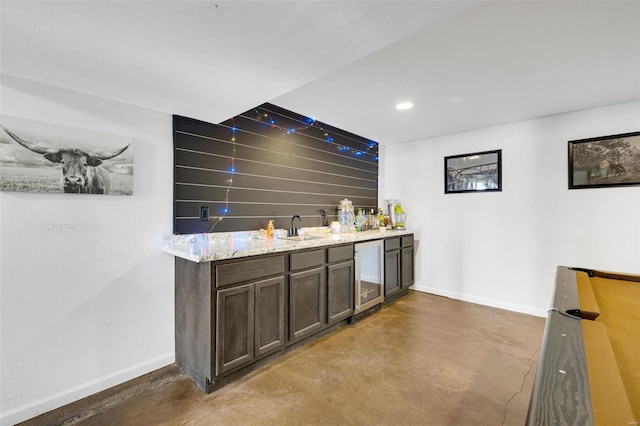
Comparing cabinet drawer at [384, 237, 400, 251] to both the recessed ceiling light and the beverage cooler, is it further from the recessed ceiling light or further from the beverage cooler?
the recessed ceiling light

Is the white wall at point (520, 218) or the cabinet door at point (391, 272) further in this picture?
the cabinet door at point (391, 272)

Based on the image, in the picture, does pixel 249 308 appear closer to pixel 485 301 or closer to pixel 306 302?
pixel 306 302

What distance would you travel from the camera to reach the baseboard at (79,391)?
1618 millimetres

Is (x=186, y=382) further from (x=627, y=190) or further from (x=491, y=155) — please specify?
(x=627, y=190)

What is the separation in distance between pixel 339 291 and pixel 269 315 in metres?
0.83

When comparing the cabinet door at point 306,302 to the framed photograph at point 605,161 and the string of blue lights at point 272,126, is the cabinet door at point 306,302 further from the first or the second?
the framed photograph at point 605,161

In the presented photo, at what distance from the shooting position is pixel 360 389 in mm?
1867

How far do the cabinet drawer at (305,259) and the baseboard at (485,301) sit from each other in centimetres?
230

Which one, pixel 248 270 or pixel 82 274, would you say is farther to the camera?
pixel 248 270

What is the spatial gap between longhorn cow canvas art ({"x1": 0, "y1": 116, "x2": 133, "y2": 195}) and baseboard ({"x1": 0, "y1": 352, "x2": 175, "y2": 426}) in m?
1.29

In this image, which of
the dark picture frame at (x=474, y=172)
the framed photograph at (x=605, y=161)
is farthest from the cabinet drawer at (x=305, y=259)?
the framed photograph at (x=605, y=161)

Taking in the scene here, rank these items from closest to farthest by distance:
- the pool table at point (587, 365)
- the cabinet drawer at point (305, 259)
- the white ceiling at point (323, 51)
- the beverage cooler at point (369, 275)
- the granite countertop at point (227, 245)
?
the pool table at point (587, 365), the white ceiling at point (323, 51), the granite countertop at point (227, 245), the cabinet drawer at point (305, 259), the beverage cooler at point (369, 275)

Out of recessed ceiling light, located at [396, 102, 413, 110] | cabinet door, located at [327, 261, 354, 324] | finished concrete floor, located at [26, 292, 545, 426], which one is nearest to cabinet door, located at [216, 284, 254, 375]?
finished concrete floor, located at [26, 292, 545, 426]

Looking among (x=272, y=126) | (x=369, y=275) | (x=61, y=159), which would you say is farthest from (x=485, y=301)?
(x=61, y=159)
